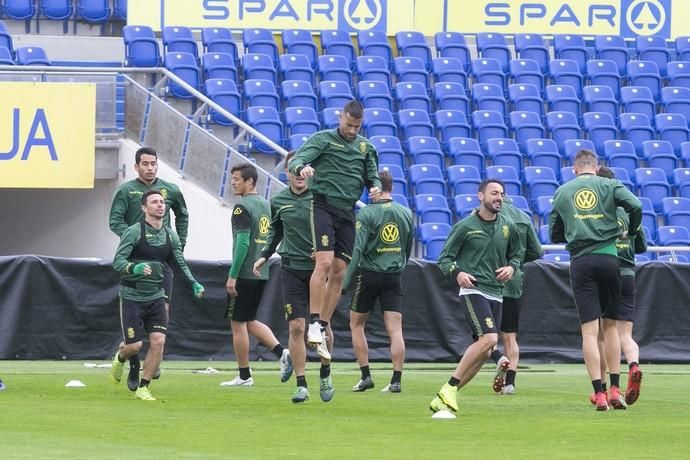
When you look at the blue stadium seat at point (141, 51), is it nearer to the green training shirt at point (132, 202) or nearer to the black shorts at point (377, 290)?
the green training shirt at point (132, 202)

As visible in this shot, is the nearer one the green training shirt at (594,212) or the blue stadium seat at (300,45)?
the green training shirt at (594,212)

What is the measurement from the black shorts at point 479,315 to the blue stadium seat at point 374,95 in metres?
13.0

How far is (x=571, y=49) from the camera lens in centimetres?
2844

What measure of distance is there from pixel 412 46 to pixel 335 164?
15.1 meters

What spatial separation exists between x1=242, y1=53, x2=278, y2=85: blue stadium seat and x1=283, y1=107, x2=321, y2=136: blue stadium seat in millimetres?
1151

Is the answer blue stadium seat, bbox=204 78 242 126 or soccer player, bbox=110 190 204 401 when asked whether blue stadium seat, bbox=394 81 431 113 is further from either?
soccer player, bbox=110 190 204 401

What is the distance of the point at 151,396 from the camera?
13.0 m

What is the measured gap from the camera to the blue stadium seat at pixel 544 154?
25.5 m

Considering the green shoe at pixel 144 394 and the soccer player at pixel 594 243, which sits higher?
the soccer player at pixel 594 243

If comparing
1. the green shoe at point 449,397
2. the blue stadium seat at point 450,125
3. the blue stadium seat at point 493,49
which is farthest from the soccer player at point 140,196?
the blue stadium seat at point 493,49

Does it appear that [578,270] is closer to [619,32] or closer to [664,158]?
[664,158]

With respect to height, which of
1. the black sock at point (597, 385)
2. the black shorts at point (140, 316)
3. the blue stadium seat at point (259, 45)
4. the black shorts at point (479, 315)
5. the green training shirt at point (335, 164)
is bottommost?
the black sock at point (597, 385)

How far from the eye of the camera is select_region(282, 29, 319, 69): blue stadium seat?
87.3 ft

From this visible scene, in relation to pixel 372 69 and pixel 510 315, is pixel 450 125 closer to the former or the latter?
pixel 372 69
